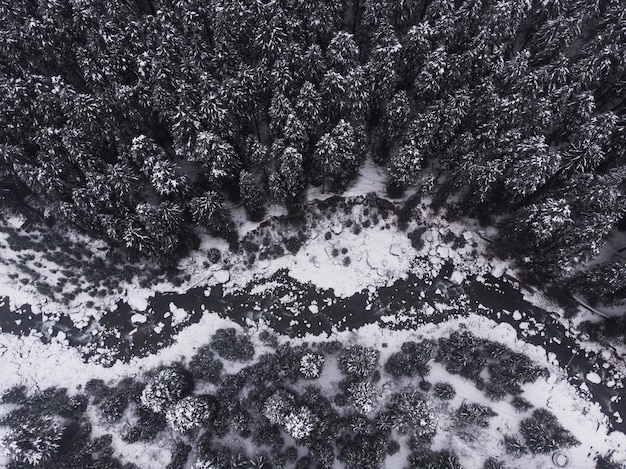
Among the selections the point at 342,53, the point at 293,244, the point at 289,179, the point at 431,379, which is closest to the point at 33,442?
the point at 293,244

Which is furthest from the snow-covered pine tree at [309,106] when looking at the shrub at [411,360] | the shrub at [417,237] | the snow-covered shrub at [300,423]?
the snow-covered shrub at [300,423]

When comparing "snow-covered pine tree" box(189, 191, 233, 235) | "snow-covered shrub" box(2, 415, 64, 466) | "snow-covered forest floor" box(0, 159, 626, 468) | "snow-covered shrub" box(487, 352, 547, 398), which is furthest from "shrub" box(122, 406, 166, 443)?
"snow-covered shrub" box(487, 352, 547, 398)

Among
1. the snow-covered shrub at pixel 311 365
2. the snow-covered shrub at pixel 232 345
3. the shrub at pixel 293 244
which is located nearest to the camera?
the snow-covered shrub at pixel 311 365

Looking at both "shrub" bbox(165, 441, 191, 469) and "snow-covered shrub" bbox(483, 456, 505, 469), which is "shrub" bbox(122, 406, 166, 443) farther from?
"snow-covered shrub" bbox(483, 456, 505, 469)

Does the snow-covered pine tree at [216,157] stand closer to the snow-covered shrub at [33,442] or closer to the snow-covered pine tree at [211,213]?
the snow-covered pine tree at [211,213]

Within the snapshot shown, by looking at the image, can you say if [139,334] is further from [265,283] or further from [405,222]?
[405,222]

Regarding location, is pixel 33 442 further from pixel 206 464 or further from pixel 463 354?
pixel 463 354

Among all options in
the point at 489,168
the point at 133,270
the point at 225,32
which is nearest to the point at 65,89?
the point at 225,32
